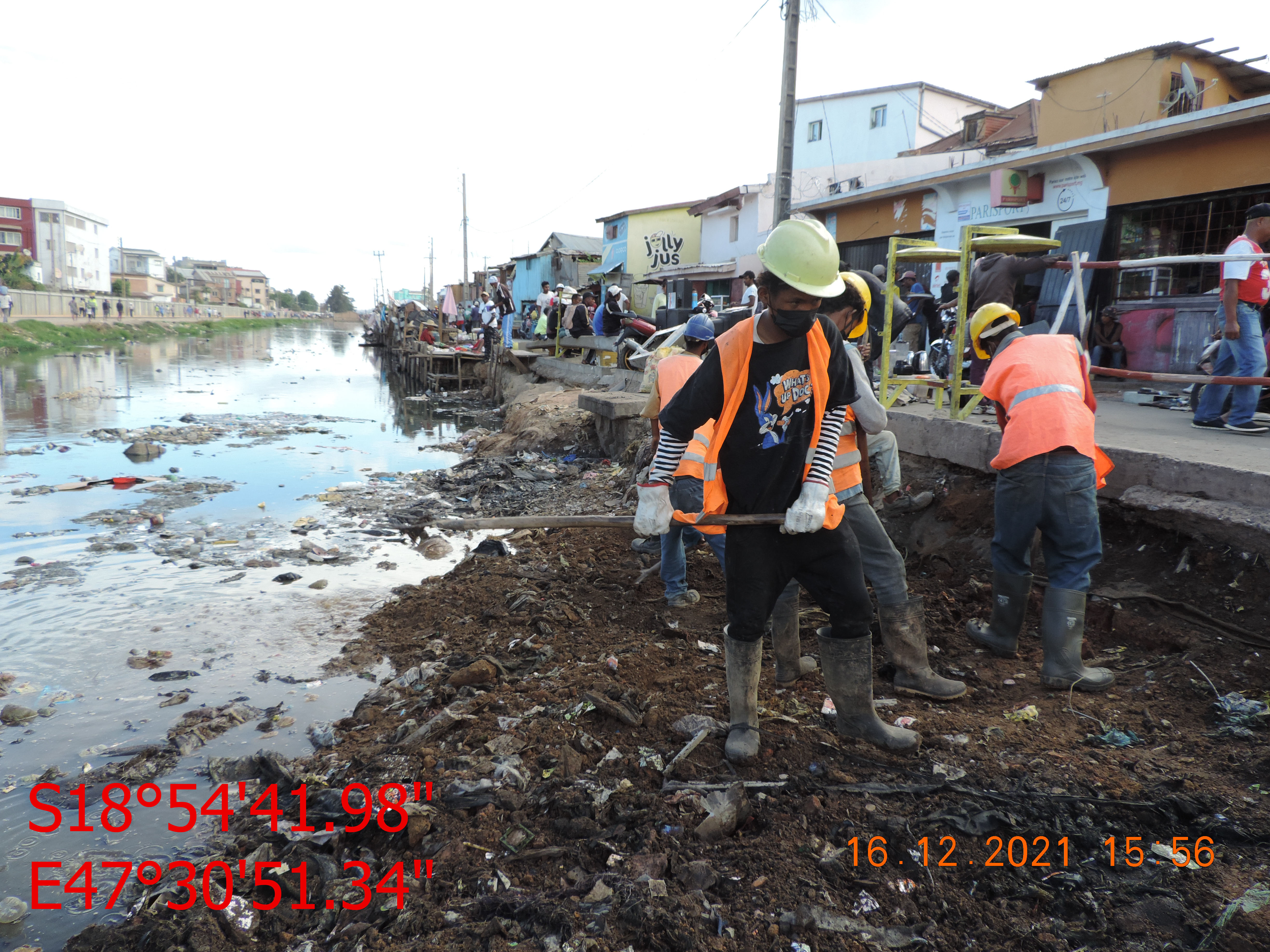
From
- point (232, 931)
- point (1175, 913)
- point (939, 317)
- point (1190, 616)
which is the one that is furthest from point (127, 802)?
point (939, 317)

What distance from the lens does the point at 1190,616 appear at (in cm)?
359

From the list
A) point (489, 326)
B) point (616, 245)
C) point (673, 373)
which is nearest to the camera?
point (673, 373)

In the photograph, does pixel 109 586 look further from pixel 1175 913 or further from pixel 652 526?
pixel 1175 913

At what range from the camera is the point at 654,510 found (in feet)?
8.95

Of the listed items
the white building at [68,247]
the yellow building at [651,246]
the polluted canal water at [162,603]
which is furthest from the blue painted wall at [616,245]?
the white building at [68,247]

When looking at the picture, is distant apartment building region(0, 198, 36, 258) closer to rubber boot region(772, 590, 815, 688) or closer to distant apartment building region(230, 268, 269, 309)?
distant apartment building region(230, 268, 269, 309)

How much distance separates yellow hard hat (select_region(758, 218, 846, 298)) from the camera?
253 cm

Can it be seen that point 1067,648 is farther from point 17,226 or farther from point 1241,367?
point 17,226

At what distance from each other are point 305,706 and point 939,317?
8.75 metres

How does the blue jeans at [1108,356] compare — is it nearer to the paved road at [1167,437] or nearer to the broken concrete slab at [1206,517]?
the paved road at [1167,437]

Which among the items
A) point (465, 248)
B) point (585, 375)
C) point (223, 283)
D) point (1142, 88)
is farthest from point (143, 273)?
point (1142, 88)

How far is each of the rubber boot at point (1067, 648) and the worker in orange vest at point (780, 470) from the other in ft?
3.02

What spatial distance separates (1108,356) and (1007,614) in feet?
26.4

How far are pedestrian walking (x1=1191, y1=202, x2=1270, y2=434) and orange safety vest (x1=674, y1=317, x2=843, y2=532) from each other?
4.09 m
